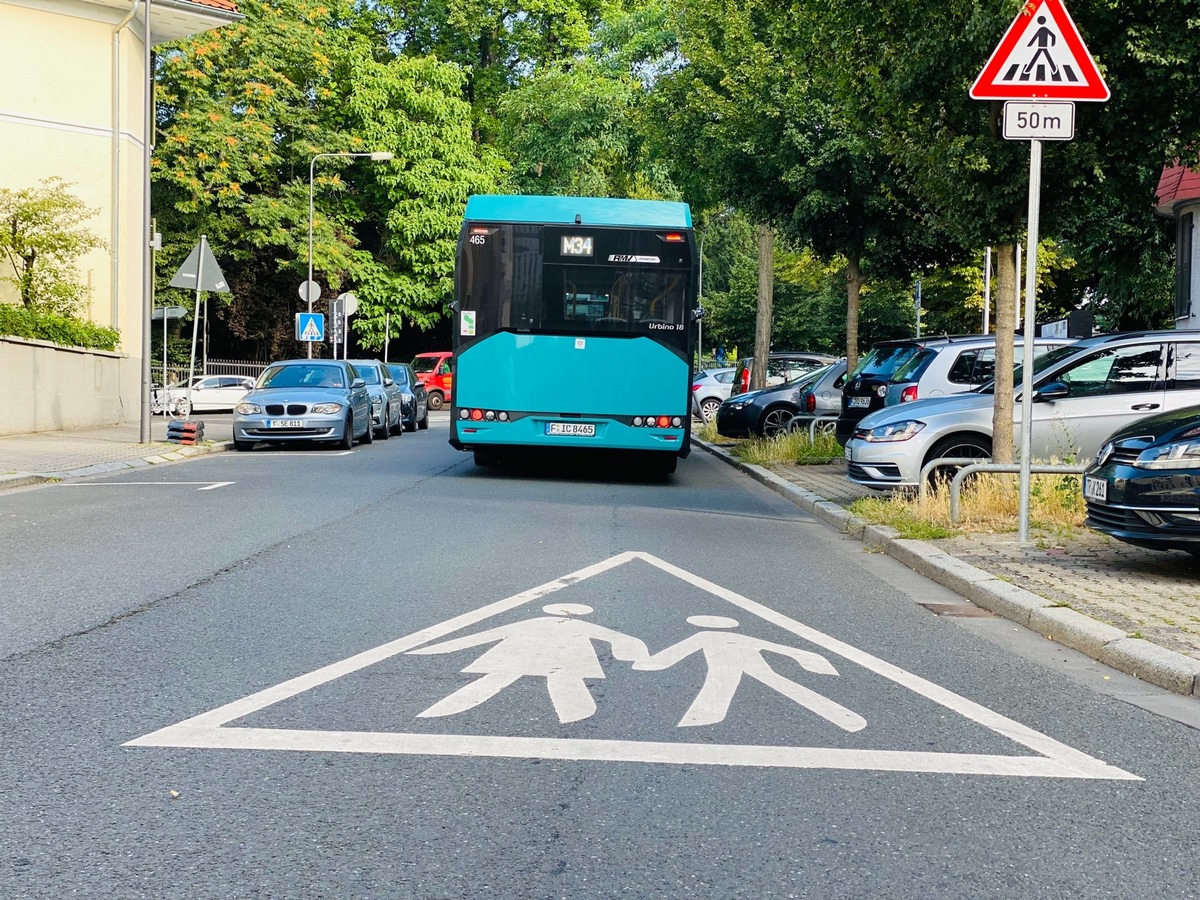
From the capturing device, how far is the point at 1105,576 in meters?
8.30

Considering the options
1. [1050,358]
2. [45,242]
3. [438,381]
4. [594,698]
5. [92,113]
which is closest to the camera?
[594,698]

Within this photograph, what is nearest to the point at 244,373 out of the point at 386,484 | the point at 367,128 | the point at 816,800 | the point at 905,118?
the point at 367,128

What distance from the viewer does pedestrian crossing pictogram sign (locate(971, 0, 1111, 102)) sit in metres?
9.05

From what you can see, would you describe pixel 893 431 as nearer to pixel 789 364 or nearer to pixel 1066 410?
pixel 1066 410

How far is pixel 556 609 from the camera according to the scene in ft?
23.7

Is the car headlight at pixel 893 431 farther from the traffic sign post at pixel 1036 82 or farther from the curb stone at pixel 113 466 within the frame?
the curb stone at pixel 113 466

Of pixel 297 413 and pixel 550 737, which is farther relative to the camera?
pixel 297 413

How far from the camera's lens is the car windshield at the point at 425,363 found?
1897 inches

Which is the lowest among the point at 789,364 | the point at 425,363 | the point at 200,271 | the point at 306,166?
the point at 789,364

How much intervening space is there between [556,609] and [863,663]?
1.84 meters

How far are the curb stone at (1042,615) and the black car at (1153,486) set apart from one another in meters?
0.89

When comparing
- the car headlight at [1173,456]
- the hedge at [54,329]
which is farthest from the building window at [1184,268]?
the hedge at [54,329]

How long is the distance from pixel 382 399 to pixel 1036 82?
18.4 meters

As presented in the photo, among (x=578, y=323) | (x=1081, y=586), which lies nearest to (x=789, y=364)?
(x=578, y=323)
